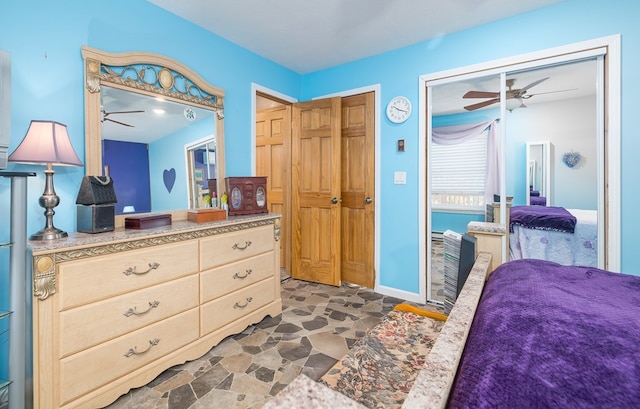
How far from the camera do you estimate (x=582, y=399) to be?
531mm

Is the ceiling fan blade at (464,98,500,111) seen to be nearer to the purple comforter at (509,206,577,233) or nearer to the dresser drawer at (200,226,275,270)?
the purple comforter at (509,206,577,233)

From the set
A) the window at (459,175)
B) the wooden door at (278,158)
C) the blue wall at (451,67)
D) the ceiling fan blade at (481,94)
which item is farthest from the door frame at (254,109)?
the ceiling fan blade at (481,94)

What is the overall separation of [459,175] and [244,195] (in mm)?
2433

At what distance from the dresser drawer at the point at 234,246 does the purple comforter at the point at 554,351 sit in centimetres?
173

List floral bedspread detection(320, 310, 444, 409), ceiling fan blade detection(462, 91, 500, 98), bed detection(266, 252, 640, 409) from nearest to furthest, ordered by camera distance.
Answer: bed detection(266, 252, 640, 409) < floral bedspread detection(320, 310, 444, 409) < ceiling fan blade detection(462, 91, 500, 98)

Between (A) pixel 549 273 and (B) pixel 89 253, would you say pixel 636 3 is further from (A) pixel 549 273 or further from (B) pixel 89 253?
(B) pixel 89 253

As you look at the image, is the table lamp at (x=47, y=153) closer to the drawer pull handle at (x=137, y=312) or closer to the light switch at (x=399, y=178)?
the drawer pull handle at (x=137, y=312)

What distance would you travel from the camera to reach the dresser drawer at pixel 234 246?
2.08 metres

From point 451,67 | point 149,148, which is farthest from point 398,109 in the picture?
point 149,148

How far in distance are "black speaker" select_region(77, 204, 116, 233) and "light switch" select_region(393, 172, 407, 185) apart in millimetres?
2539

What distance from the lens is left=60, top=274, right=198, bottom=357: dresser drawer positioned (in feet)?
4.79

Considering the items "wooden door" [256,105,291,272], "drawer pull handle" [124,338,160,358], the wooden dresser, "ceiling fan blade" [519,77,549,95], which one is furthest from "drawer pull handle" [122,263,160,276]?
"ceiling fan blade" [519,77,549,95]

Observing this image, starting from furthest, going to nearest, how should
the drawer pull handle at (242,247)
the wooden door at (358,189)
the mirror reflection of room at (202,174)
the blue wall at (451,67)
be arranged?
the wooden door at (358,189)
the mirror reflection of room at (202,174)
the drawer pull handle at (242,247)
the blue wall at (451,67)

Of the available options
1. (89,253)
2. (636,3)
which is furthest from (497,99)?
(89,253)
